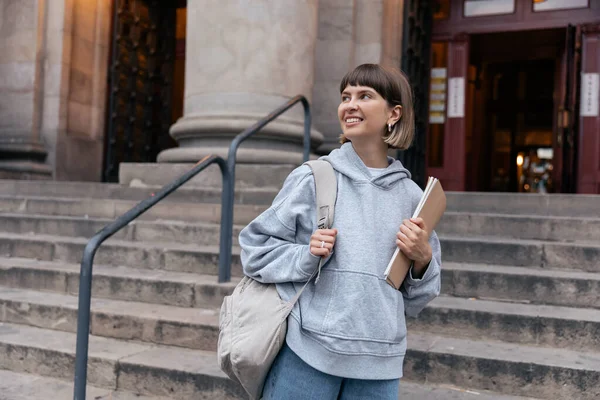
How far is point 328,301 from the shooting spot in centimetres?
178

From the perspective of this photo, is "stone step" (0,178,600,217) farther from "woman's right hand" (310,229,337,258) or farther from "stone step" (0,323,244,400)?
"woman's right hand" (310,229,337,258)

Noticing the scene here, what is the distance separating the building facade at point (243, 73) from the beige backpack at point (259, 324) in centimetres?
534

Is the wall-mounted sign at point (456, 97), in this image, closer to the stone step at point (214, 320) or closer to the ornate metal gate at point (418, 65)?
the ornate metal gate at point (418, 65)

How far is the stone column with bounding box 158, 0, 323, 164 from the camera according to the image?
285 inches

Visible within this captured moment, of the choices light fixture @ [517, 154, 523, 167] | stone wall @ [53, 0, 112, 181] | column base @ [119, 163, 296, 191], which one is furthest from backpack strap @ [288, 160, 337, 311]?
Answer: light fixture @ [517, 154, 523, 167]

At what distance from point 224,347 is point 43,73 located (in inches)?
377

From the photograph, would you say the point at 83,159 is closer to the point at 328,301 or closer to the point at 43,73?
the point at 43,73

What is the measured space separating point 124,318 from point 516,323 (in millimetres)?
2700

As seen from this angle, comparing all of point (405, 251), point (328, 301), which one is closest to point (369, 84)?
point (405, 251)

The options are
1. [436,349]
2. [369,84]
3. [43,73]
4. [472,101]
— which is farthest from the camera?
[472,101]

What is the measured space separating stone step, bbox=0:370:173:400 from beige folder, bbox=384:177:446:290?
250 cm

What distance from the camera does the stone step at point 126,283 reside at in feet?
15.3

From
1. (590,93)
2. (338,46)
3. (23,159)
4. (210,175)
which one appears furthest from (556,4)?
(23,159)

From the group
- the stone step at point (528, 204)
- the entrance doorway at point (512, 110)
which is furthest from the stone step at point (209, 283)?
the entrance doorway at point (512, 110)
